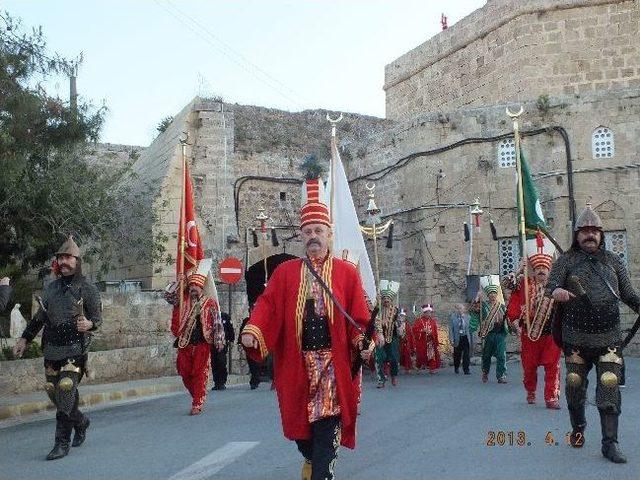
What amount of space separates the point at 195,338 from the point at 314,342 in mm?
5321

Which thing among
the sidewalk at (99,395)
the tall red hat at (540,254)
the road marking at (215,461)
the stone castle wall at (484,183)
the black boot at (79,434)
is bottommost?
the sidewalk at (99,395)

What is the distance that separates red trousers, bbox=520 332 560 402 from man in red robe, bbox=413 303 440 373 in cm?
788

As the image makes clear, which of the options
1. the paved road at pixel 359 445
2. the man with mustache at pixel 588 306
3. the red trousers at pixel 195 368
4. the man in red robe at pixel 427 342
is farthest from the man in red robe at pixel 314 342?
the man in red robe at pixel 427 342

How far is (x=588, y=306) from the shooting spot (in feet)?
21.1

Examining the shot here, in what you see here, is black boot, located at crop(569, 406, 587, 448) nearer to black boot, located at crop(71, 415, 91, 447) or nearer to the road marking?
the road marking

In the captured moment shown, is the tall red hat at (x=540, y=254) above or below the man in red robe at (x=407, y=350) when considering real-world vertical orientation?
above

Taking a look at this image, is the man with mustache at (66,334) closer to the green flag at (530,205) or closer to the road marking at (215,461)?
the road marking at (215,461)

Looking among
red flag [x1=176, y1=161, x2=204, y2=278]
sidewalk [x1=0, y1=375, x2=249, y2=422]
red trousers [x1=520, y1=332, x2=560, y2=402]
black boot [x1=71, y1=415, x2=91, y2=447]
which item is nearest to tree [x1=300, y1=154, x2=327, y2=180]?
sidewalk [x1=0, y1=375, x2=249, y2=422]

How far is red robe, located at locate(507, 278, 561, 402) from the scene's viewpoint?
31.8 ft

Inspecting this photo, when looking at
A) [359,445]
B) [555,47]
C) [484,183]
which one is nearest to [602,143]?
[484,183]

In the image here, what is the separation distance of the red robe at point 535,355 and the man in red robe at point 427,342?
7.57 metres

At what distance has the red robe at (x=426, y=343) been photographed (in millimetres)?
18203

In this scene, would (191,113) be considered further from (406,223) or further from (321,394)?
(321,394)

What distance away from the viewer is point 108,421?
32.0ft
